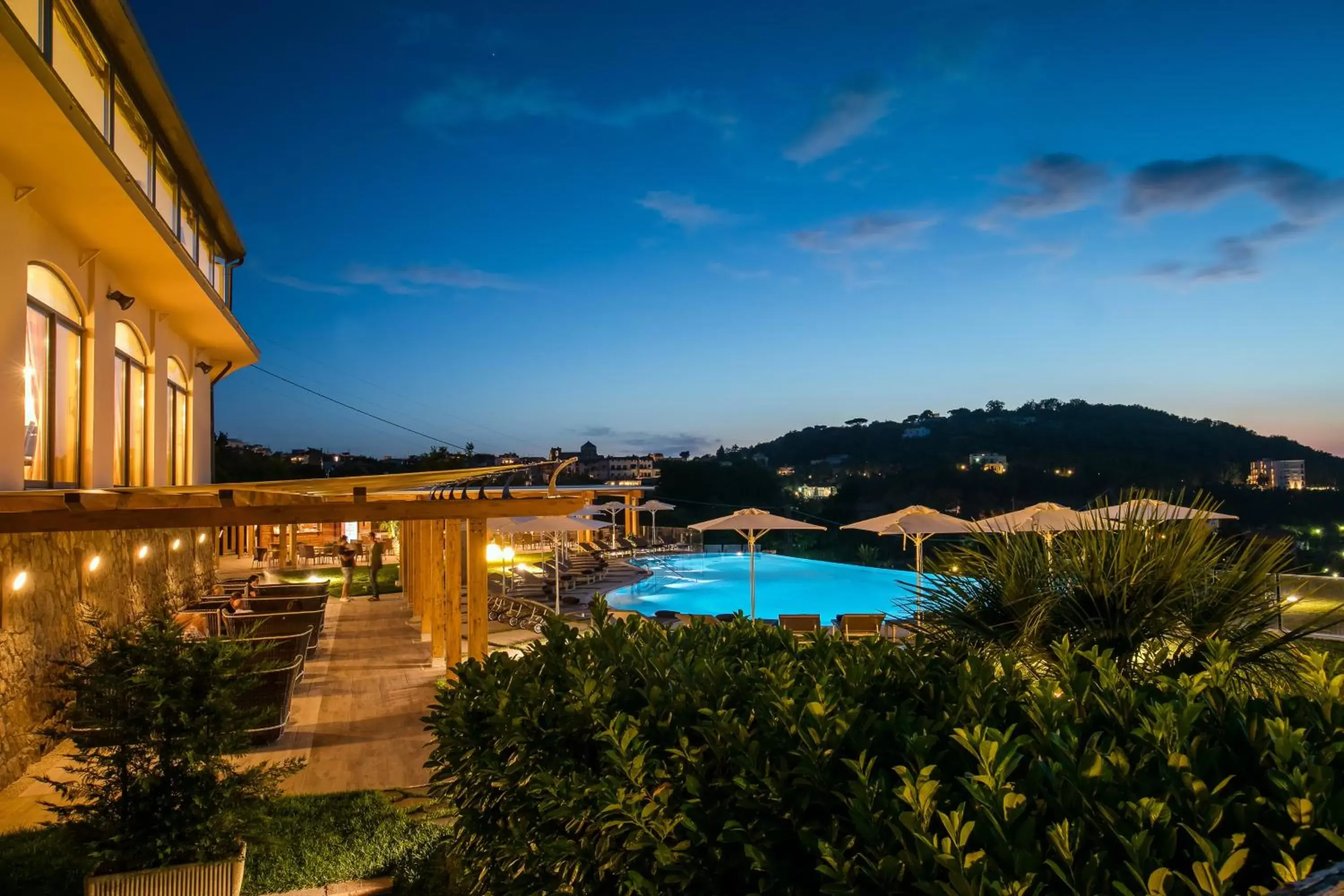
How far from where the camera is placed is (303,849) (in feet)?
19.7

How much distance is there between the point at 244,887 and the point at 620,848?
4103 mm

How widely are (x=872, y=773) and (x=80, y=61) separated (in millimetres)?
11573

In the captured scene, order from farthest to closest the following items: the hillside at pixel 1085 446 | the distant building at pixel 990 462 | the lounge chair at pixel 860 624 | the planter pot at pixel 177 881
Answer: the distant building at pixel 990 462 < the hillside at pixel 1085 446 < the lounge chair at pixel 860 624 < the planter pot at pixel 177 881

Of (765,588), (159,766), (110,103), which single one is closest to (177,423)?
(110,103)

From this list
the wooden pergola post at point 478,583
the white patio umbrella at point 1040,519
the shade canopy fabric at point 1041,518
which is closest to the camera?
Result: the wooden pergola post at point 478,583

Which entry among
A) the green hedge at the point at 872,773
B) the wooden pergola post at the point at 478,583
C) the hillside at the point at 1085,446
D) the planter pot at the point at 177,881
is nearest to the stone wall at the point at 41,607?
the planter pot at the point at 177,881

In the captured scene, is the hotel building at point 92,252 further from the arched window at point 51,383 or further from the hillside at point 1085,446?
the hillside at point 1085,446

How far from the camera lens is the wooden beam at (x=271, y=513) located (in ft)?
21.2

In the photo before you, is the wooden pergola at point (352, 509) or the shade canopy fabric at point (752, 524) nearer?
the wooden pergola at point (352, 509)

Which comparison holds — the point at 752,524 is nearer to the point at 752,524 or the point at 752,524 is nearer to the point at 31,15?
the point at 752,524

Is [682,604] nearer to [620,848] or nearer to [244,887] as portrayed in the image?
[244,887]

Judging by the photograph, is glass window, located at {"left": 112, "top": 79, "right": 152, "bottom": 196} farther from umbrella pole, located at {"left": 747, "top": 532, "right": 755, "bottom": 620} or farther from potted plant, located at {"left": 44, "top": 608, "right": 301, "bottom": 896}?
umbrella pole, located at {"left": 747, "top": 532, "right": 755, "bottom": 620}

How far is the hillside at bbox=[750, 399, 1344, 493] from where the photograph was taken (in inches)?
2058

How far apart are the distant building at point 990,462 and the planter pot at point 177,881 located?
2084 inches
